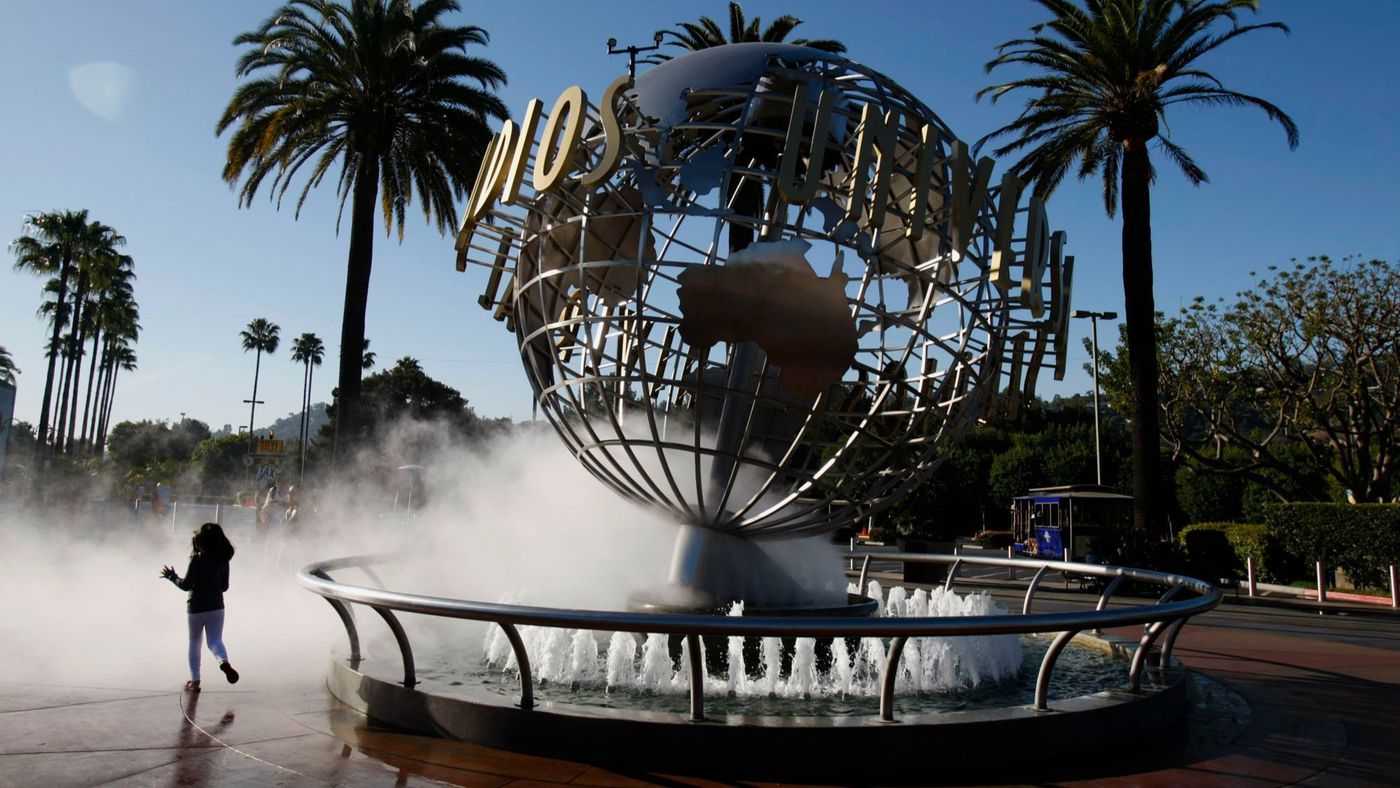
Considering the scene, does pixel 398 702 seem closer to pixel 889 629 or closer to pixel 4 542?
pixel 889 629

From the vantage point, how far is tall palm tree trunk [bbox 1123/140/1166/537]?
1731 cm

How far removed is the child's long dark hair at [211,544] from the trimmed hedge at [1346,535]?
1974 cm

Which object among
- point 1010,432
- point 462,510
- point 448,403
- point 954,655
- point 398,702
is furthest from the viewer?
point 448,403

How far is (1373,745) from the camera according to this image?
5668 millimetres

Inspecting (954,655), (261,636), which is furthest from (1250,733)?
(261,636)

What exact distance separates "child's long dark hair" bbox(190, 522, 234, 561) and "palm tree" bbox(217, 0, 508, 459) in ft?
30.5

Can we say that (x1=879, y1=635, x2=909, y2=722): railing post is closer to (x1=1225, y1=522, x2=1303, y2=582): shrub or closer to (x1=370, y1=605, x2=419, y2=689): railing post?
(x1=370, y1=605, x2=419, y2=689): railing post

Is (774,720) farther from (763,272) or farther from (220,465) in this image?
(220,465)

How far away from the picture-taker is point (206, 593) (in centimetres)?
649

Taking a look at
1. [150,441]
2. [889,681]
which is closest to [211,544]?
[889,681]

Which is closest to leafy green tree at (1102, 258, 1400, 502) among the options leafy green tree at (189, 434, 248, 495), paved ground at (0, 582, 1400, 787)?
paved ground at (0, 582, 1400, 787)

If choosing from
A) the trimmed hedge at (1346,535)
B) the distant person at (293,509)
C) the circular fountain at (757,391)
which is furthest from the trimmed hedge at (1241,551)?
the distant person at (293,509)

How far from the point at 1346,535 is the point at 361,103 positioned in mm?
19943

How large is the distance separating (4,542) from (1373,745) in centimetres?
2117
